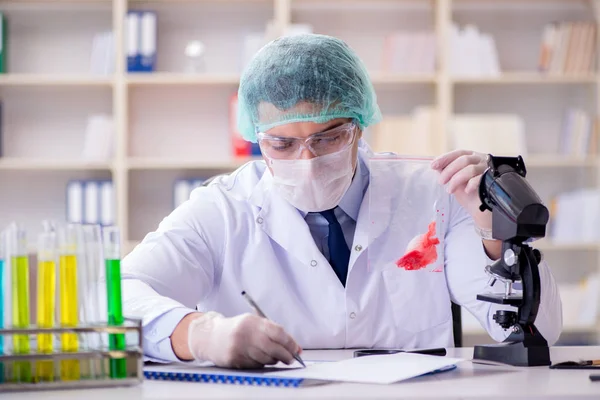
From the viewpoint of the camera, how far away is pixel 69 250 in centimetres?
121

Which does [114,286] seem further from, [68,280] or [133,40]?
[133,40]

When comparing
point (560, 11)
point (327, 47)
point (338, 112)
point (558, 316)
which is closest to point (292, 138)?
point (338, 112)

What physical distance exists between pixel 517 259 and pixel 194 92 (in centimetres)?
337

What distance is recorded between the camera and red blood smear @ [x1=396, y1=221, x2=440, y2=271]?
1909 mm

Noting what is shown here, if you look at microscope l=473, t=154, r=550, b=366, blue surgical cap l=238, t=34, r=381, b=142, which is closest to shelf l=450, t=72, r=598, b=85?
blue surgical cap l=238, t=34, r=381, b=142

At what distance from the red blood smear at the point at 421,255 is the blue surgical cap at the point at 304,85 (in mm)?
303

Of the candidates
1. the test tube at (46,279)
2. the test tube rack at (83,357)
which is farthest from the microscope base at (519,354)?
the test tube at (46,279)

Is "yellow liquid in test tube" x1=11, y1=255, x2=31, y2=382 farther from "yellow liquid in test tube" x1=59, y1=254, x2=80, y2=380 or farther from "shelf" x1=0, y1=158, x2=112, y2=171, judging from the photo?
"shelf" x1=0, y1=158, x2=112, y2=171

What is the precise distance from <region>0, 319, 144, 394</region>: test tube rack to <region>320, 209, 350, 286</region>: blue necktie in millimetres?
778

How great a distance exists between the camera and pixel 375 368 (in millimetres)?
1308

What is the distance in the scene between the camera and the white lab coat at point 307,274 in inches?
73.4

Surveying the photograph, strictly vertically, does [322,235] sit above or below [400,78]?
below

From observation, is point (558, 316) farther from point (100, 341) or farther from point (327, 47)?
point (100, 341)

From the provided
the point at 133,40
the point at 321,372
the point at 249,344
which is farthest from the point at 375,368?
the point at 133,40
